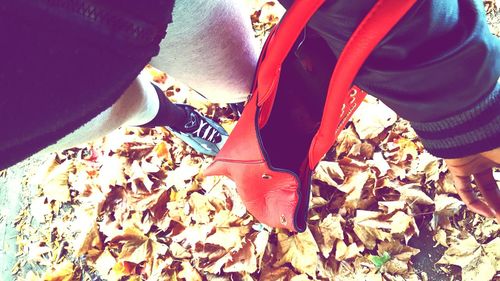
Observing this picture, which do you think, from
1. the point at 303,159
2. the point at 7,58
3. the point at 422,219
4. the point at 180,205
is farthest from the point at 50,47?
the point at 422,219

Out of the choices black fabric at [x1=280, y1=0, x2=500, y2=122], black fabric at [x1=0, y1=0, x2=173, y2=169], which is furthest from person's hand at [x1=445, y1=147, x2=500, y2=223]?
black fabric at [x1=0, y1=0, x2=173, y2=169]

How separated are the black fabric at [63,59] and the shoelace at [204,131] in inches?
34.9

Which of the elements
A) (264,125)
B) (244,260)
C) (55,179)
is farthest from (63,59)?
(55,179)

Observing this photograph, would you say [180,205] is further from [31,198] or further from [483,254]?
[483,254]

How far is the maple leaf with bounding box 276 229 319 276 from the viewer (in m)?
1.35

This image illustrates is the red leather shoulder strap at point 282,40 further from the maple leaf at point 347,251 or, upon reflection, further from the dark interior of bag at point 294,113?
the maple leaf at point 347,251

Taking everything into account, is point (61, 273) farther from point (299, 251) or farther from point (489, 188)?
point (489, 188)

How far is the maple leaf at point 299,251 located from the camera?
135 centimetres

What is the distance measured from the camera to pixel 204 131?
159 centimetres

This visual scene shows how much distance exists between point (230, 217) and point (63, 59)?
3.28 feet

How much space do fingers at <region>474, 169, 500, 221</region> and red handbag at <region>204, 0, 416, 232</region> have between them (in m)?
0.31

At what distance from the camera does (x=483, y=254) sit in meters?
1.29

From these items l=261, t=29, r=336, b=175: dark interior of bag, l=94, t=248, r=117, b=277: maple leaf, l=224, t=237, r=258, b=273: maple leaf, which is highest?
l=261, t=29, r=336, b=175: dark interior of bag

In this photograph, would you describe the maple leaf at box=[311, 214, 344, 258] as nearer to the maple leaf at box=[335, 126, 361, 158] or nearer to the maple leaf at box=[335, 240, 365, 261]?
the maple leaf at box=[335, 240, 365, 261]
